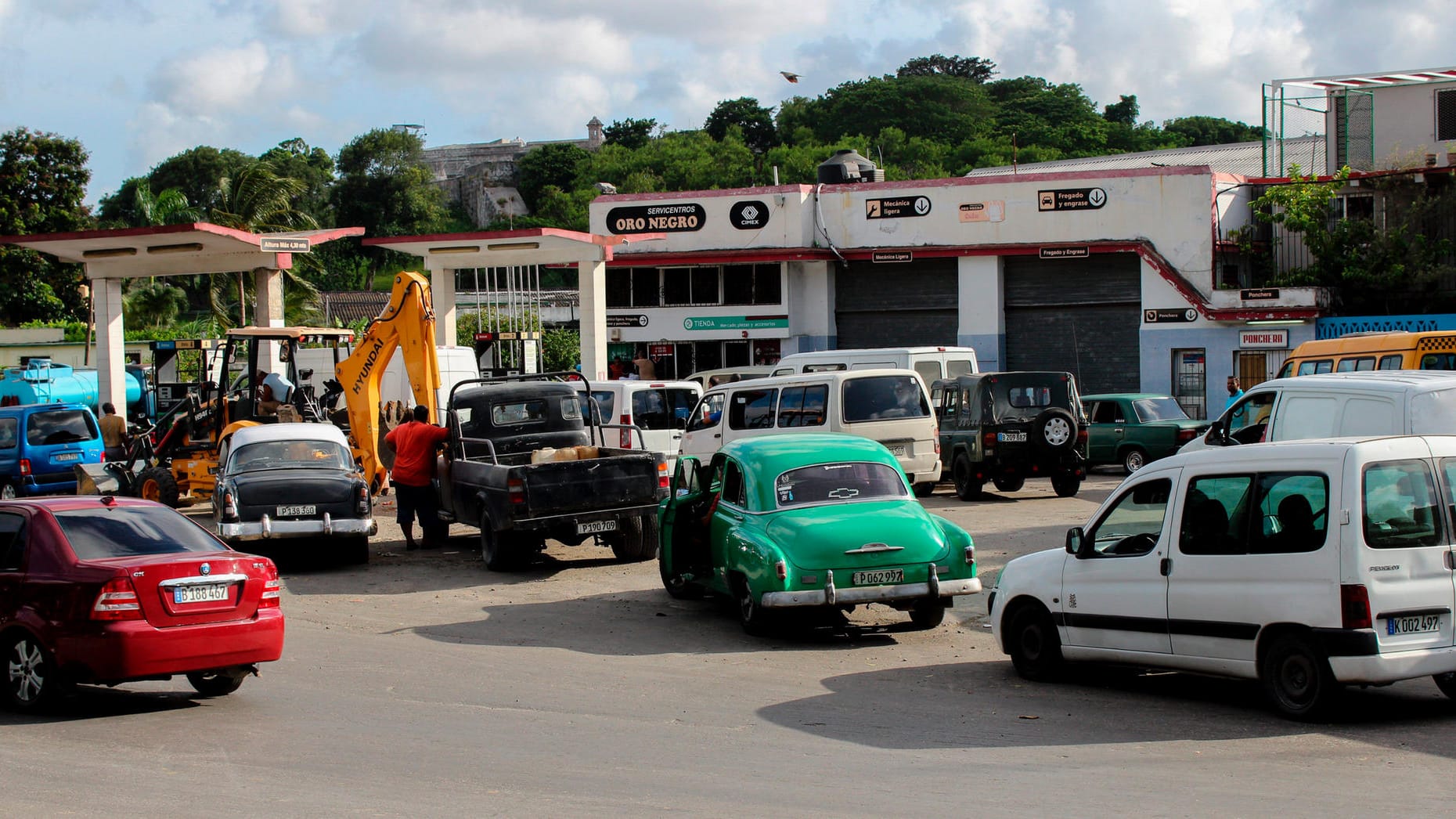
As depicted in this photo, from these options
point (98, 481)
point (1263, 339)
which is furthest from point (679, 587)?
point (1263, 339)

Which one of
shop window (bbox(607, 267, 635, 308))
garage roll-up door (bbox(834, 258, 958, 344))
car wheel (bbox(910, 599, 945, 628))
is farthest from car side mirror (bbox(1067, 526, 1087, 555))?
shop window (bbox(607, 267, 635, 308))

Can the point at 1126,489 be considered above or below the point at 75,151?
below

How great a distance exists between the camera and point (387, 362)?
2269 cm

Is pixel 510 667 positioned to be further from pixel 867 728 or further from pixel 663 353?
pixel 663 353

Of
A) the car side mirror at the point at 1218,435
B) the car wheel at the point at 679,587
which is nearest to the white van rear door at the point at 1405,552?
the car wheel at the point at 679,587

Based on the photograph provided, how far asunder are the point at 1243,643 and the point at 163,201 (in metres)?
47.3

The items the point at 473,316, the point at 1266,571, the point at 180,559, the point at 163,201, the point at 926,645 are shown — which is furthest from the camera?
the point at 473,316

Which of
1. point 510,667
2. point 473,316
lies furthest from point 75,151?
point 510,667

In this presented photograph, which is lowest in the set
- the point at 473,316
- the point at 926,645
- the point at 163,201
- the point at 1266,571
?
the point at 926,645

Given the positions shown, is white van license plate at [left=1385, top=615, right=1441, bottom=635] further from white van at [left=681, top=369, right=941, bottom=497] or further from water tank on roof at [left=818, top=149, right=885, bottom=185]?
water tank on roof at [left=818, top=149, right=885, bottom=185]

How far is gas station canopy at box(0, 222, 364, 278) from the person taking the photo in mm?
28781

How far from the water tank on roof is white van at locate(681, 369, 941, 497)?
64.5 feet

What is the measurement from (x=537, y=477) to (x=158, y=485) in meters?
9.87

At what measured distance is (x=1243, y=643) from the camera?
8.61 metres
